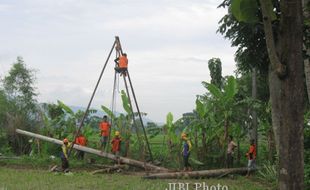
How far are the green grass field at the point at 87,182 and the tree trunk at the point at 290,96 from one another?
26.7 ft

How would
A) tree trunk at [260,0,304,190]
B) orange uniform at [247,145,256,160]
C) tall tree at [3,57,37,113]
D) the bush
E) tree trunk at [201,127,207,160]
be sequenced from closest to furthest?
tree trunk at [260,0,304,190]
the bush
orange uniform at [247,145,256,160]
tree trunk at [201,127,207,160]
tall tree at [3,57,37,113]

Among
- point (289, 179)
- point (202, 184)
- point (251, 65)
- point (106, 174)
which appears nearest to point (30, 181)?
point (106, 174)

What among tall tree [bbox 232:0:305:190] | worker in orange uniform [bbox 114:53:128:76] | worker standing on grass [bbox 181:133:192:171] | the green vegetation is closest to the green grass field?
the green vegetation

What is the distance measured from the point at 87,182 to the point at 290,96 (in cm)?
962

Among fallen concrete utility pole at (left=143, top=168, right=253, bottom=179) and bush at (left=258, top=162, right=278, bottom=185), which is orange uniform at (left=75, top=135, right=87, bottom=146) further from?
bush at (left=258, top=162, right=278, bottom=185)

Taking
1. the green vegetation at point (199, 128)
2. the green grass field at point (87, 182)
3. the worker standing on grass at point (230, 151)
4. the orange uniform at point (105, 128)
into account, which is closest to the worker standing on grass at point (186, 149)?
the green vegetation at point (199, 128)

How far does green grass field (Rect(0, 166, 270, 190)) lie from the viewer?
33.3 ft

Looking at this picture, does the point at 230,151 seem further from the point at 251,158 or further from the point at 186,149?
the point at 186,149

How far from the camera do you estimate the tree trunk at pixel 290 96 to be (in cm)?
208

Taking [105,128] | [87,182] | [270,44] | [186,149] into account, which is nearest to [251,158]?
[186,149]

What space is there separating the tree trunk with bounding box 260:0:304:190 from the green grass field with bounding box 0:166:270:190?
320 inches

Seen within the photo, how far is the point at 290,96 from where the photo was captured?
2109 millimetres

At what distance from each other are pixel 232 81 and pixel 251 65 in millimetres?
2744

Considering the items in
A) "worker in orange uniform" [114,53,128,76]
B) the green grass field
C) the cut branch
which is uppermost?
"worker in orange uniform" [114,53,128,76]
